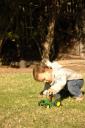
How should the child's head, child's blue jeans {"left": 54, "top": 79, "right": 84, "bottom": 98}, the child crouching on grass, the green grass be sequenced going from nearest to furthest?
the green grass → the child's head → the child crouching on grass → child's blue jeans {"left": 54, "top": 79, "right": 84, "bottom": 98}

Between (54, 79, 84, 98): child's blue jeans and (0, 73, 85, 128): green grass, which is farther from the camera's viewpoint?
(54, 79, 84, 98): child's blue jeans

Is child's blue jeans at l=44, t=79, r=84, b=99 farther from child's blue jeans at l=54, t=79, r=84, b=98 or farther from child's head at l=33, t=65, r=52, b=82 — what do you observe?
child's head at l=33, t=65, r=52, b=82

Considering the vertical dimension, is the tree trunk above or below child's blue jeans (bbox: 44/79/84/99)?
below

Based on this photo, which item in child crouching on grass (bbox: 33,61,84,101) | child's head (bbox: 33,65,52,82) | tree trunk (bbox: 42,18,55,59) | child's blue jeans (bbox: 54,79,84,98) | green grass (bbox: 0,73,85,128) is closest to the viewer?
green grass (bbox: 0,73,85,128)

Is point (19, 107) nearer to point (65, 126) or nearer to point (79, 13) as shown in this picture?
point (65, 126)

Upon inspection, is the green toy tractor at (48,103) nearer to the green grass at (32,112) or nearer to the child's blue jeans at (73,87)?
the green grass at (32,112)

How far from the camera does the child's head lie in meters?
7.46

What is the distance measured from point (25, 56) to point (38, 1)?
2.31 metres

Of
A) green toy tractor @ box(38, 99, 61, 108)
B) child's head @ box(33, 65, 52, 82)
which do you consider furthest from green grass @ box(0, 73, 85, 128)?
child's head @ box(33, 65, 52, 82)

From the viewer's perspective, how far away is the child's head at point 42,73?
746 centimetres

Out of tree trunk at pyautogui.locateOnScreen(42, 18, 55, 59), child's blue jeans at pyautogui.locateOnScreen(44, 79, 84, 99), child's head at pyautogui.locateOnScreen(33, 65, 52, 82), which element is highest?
child's head at pyautogui.locateOnScreen(33, 65, 52, 82)

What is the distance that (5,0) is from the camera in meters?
16.2

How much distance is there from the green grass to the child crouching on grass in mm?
188

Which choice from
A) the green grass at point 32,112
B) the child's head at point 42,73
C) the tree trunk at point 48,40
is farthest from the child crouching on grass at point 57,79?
the tree trunk at point 48,40
